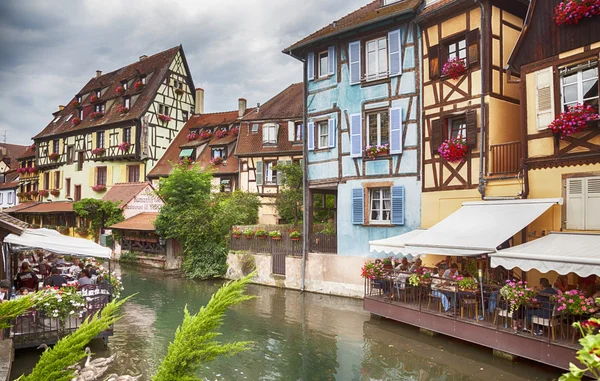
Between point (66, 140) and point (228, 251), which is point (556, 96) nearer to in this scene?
point (228, 251)

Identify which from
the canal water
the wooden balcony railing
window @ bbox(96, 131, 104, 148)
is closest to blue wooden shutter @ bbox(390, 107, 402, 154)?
the wooden balcony railing

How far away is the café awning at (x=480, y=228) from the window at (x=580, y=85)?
2.49m

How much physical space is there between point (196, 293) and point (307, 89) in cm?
987

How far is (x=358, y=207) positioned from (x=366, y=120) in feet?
11.0

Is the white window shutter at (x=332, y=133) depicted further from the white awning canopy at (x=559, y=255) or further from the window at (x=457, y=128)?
the white awning canopy at (x=559, y=255)

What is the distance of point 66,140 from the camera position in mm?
42906

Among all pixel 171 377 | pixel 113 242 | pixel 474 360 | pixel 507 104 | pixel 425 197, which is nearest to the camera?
pixel 171 377

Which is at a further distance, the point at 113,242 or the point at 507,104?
the point at 113,242

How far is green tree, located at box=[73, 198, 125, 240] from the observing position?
33.0 meters

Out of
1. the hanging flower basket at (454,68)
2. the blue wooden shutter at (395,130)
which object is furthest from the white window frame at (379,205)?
the hanging flower basket at (454,68)

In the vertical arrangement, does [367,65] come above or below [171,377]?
above

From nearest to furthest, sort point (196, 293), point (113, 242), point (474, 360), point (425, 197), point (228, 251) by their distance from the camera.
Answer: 1. point (474, 360)
2. point (425, 197)
3. point (196, 293)
4. point (228, 251)
5. point (113, 242)

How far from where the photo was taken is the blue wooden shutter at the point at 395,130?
16964 mm

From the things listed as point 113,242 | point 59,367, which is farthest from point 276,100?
point 59,367
